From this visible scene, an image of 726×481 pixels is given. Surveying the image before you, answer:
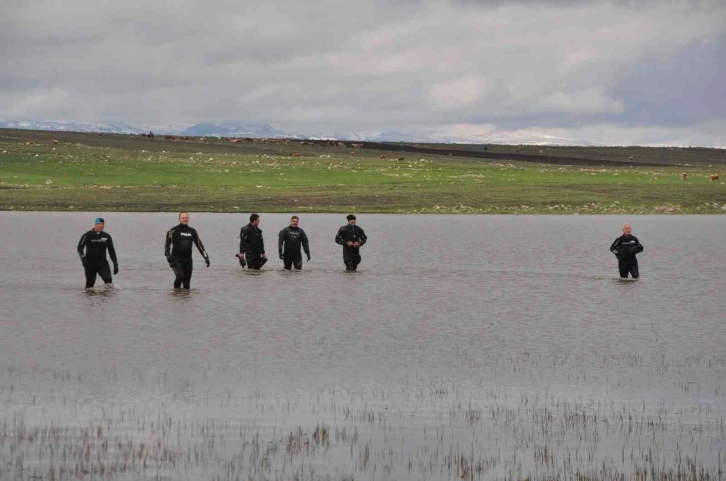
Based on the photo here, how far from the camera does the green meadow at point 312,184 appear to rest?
88188mm

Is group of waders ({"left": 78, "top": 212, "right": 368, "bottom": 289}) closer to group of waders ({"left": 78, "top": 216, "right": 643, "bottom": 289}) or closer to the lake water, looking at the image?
group of waders ({"left": 78, "top": 216, "right": 643, "bottom": 289})

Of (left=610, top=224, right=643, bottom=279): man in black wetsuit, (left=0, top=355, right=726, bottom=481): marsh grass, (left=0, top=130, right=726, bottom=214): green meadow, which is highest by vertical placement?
(left=0, top=130, right=726, bottom=214): green meadow

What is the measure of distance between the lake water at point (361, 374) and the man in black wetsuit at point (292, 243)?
76 cm

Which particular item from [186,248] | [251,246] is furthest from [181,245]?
[251,246]

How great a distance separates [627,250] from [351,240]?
8.13 metres

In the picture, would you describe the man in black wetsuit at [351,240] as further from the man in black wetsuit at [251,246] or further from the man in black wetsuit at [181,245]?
the man in black wetsuit at [181,245]

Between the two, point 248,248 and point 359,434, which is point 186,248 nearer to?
point 248,248

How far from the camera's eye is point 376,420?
49.0 feet

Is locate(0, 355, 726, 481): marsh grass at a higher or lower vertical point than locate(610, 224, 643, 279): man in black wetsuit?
lower

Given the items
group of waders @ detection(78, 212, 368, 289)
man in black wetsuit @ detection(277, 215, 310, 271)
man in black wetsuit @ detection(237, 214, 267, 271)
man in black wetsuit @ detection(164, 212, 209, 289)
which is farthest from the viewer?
man in black wetsuit @ detection(277, 215, 310, 271)

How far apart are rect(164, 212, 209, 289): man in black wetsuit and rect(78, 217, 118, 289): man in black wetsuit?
Result: 143 cm

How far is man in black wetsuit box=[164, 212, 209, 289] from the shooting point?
95.0 ft

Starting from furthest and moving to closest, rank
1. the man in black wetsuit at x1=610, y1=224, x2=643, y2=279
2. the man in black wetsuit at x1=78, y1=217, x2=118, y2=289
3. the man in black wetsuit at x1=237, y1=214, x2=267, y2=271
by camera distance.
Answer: the man in black wetsuit at x1=237, y1=214, x2=267, y2=271 → the man in black wetsuit at x1=610, y1=224, x2=643, y2=279 → the man in black wetsuit at x1=78, y1=217, x2=118, y2=289

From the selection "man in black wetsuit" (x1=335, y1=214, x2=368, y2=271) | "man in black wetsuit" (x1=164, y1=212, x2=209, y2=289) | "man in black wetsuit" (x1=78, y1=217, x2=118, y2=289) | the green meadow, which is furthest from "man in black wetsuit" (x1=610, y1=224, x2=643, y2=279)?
the green meadow
